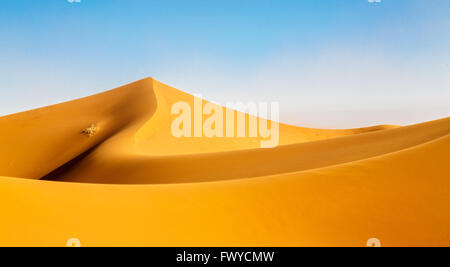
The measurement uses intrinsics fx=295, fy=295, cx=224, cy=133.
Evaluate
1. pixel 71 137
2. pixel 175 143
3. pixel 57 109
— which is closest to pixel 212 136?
pixel 175 143

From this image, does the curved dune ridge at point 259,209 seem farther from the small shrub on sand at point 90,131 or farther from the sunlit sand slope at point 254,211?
the small shrub on sand at point 90,131

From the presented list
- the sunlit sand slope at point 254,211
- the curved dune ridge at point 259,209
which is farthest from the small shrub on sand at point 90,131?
the sunlit sand slope at point 254,211

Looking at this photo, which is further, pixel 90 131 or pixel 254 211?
pixel 90 131

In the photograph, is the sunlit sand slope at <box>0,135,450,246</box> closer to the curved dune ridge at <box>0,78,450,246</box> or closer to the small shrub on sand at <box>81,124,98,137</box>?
the curved dune ridge at <box>0,78,450,246</box>

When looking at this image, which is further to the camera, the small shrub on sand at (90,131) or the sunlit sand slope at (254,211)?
the small shrub on sand at (90,131)

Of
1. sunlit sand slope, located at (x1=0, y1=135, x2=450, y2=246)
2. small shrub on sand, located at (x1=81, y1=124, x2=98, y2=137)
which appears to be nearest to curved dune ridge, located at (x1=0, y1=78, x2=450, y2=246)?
sunlit sand slope, located at (x1=0, y1=135, x2=450, y2=246)

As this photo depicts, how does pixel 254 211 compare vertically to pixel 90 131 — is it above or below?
below

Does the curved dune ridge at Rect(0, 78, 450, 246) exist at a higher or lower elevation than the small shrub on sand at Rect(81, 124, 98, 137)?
lower

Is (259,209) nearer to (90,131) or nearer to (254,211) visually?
(254,211)

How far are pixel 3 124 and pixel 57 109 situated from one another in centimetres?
453

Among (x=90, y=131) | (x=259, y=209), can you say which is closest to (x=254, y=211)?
(x=259, y=209)

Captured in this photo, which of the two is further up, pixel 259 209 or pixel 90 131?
pixel 90 131

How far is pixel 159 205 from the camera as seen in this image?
3934 millimetres

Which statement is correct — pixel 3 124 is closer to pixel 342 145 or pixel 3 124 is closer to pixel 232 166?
pixel 232 166
